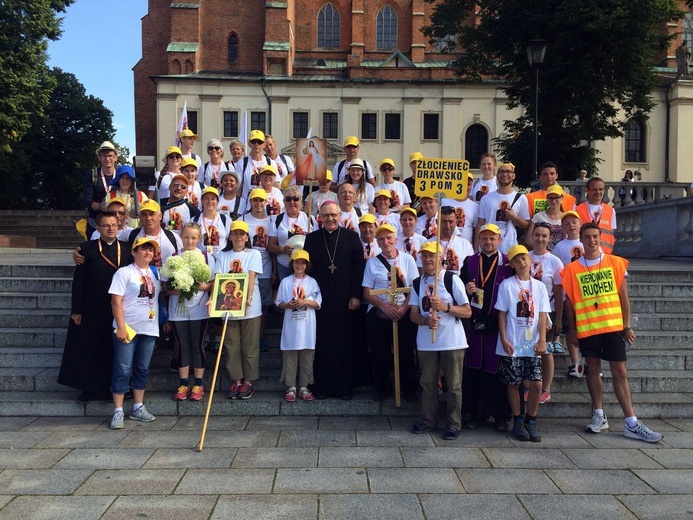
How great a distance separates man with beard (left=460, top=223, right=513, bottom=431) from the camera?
6543 millimetres

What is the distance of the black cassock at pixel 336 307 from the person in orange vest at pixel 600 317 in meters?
2.42

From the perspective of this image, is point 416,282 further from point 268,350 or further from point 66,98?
point 66,98

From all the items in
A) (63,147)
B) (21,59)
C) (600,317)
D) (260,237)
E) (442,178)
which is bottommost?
(600,317)

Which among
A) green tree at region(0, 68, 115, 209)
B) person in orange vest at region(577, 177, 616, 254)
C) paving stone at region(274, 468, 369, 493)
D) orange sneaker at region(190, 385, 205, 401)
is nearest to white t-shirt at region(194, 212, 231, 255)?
orange sneaker at region(190, 385, 205, 401)

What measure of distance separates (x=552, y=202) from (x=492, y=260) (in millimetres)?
1773

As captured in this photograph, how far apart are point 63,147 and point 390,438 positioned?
45.8m

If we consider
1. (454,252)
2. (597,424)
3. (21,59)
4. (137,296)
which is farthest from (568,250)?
(21,59)

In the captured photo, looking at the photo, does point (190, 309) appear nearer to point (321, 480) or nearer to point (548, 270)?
point (321, 480)

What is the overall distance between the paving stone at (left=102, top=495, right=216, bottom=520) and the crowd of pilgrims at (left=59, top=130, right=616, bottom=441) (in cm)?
203

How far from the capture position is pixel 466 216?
8.29 metres

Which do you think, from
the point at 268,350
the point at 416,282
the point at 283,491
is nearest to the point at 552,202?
the point at 416,282

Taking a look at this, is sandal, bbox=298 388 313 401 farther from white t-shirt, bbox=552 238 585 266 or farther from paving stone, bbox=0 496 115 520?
white t-shirt, bbox=552 238 585 266

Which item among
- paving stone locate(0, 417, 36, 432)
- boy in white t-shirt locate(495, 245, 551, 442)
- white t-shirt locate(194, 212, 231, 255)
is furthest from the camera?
white t-shirt locate(194, 212, 231, 255)

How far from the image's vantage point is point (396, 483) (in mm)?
5117
